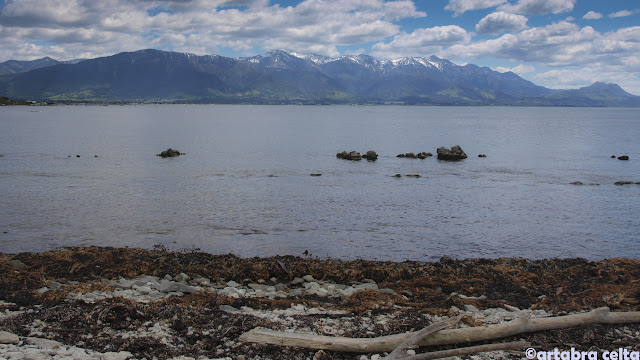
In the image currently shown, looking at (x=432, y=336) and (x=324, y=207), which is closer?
(x=432, y=336)

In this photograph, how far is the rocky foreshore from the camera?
11102mm

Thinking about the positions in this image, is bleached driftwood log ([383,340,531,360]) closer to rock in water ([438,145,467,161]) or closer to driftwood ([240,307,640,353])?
driftwood ([240,307,640,353])

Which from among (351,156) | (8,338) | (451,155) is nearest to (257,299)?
(8,338)

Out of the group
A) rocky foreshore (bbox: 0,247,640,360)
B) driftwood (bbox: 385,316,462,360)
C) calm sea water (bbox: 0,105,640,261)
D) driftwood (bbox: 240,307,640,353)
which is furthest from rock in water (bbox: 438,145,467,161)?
driftwood (bbox: 385,316,462,360)

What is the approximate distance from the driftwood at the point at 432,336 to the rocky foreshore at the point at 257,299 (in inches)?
6.7

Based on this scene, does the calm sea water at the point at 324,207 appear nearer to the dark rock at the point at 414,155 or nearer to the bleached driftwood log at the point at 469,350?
the dark rock at the point at 414,155

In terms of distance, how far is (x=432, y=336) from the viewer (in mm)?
10984

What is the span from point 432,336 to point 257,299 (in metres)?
6.27

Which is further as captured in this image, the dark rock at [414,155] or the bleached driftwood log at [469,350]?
the dark rock at [414,155]

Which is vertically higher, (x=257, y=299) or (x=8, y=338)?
(x=8, y=338)

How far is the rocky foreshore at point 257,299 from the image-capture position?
11102 millimetres

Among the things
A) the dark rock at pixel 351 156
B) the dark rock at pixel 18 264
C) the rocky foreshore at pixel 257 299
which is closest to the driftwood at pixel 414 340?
the rocky foreshore at pixel 257 299

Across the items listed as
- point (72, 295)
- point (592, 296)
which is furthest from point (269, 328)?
point (592, 296)

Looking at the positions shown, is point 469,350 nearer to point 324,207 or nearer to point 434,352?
point 434,352
